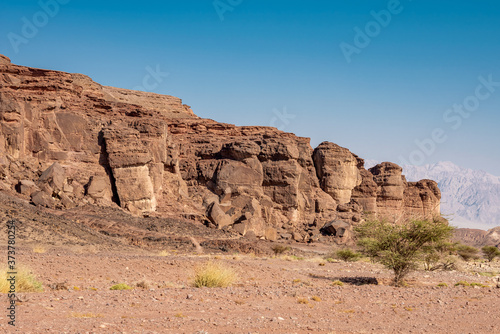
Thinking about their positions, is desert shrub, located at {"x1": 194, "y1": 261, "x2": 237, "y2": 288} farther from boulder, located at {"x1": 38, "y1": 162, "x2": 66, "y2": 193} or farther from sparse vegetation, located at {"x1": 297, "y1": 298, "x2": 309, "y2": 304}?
boulder, located at {"x1": 38, "y1": 162, "x2": 66, "y2": 193}

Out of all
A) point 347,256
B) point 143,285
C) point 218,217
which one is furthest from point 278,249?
point 143,285

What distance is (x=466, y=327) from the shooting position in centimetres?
1209

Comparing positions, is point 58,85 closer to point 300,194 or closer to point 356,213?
point 300,194

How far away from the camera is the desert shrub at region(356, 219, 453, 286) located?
20438 mm

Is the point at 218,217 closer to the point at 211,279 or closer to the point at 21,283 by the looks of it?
the point at 211,279

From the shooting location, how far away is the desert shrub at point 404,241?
20438 millimetres

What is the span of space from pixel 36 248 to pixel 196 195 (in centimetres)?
2770

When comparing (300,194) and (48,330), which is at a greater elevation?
(300,194)

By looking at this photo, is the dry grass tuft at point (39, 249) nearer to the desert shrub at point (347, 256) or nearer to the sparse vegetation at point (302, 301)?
the sparse vegetation at point (302, 301)

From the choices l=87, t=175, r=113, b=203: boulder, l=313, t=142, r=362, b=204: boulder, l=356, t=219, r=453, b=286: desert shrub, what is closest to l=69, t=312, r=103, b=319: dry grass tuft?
l=356, t=219, r=453, b=286: desert shrub

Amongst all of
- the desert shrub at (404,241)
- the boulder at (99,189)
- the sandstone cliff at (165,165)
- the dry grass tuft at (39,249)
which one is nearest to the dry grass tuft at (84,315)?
the desert shrub at (404,241)


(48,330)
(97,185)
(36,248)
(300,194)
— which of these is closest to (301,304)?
(48,330)

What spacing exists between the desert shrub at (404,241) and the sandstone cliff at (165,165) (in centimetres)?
2474

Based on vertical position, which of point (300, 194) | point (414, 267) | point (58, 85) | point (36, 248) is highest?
point (58, 85)
